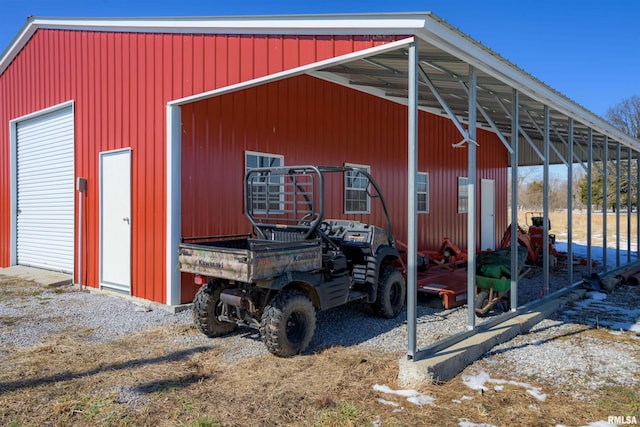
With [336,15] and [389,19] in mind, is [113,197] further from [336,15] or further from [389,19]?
[389,19]

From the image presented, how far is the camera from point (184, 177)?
6.67 meters

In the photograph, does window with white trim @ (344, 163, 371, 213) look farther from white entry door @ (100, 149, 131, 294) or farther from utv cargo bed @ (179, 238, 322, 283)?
utv cargo bed @ (179, 238, 322, 283)

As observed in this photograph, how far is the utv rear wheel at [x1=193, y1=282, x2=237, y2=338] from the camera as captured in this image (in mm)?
5027

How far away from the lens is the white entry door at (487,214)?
13.7m

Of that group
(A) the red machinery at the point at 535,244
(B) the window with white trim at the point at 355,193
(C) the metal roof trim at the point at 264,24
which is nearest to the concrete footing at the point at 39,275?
(C) the metal roof trim at the point at 264,24

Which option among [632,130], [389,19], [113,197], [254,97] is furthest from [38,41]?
[632,130]

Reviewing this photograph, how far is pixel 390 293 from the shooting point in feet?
20.0

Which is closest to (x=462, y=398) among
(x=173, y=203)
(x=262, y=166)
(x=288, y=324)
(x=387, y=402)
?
(x=387, y=402)

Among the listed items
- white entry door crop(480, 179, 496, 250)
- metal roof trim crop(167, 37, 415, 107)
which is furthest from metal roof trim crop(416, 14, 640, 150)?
white entry door crop(480, 179, 496, 250)

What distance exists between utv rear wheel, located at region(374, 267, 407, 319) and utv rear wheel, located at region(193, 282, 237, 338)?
78.4 inches

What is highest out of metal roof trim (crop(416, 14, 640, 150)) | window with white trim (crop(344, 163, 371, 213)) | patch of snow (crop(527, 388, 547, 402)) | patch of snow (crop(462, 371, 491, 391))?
metal roof trim (crop(416, 14, 640, 150))

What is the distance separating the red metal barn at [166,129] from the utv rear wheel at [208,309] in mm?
1566

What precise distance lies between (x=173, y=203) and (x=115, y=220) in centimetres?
171

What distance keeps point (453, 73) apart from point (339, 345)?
354 centimetres
